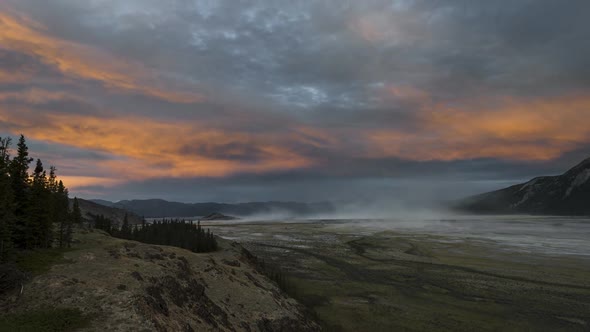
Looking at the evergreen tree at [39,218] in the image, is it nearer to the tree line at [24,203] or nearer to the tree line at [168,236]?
the tree line at [24,203]

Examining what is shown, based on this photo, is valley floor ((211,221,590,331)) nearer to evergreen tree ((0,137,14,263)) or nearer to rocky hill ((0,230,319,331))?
rocky hill ((0,230,319,331))

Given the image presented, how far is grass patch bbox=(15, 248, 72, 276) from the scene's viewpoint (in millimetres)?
34844

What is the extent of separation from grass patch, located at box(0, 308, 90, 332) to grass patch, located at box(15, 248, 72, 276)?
321 inches

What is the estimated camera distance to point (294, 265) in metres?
97.9

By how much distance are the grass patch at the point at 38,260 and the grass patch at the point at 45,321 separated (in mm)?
8160

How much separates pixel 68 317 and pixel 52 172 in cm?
5704

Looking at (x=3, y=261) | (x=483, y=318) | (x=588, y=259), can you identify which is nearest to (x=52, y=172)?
(x=3, y=261)

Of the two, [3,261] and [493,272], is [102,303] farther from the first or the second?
[493,272]

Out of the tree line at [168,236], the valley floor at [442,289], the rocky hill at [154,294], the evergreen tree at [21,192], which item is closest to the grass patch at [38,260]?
the rocky hill at [154,294]

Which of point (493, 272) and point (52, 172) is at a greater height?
point (52, 172)

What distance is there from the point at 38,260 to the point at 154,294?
14715mm

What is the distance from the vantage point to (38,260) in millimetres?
37906

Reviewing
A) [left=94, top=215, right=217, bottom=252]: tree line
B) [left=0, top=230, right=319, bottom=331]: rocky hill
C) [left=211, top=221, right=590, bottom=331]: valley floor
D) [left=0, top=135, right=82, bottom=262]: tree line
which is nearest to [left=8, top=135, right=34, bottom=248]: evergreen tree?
[left=0, top=135, right=82, bottom=262]: tree line

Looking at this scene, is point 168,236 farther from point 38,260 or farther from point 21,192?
point 38,260
